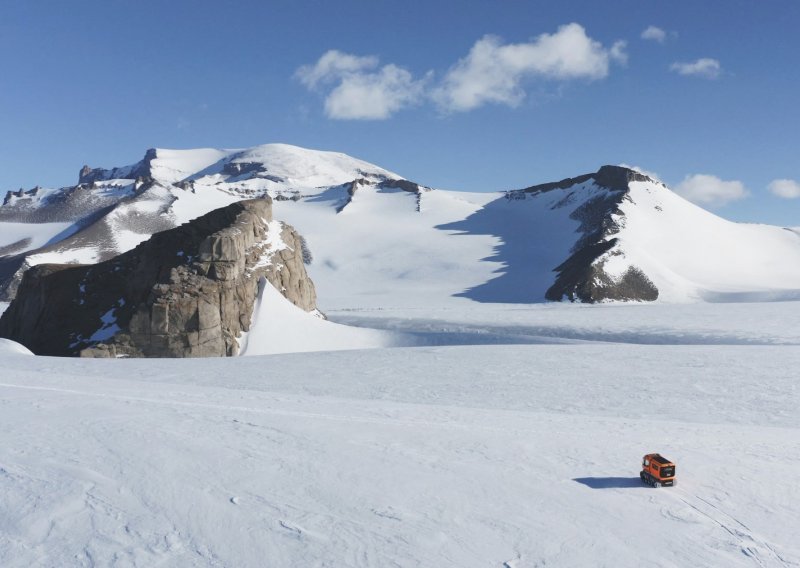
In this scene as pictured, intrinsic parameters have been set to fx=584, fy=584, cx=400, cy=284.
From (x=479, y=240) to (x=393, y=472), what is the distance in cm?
10749

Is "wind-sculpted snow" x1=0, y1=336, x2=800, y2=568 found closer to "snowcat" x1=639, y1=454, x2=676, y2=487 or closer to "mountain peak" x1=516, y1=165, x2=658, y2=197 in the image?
"snowcat" x1=639, y1=454, x2=676, y2=487

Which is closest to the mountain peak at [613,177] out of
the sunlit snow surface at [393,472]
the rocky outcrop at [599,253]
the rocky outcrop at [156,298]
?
the rocky outcrop at [599,253]

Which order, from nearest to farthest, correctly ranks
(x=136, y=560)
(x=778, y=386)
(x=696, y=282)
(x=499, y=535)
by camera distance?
(x=136, y=560) → (x=499, y=535) → (x=778, y=386) → (x=696, y=282)

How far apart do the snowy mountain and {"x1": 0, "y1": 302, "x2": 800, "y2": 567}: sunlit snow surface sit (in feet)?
187

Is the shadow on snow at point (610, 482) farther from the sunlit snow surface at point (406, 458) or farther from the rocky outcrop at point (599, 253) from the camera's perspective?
the rocky outcrop at point (599, 253)

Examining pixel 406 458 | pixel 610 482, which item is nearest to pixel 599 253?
pixel 610 482

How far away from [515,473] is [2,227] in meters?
151

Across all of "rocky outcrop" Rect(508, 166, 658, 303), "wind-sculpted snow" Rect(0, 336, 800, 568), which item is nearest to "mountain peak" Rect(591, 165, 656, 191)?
"rocky outcrop" Rect(508, 166, 658, 303)

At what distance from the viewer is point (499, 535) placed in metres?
8.16

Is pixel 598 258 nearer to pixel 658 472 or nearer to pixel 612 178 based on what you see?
pixel 612 178

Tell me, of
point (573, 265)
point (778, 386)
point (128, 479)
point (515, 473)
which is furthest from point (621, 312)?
point (128, 479)

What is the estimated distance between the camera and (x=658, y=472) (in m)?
10.0

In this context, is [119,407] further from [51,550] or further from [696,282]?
[696,282]

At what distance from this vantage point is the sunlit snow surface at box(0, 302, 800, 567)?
7824 mm
